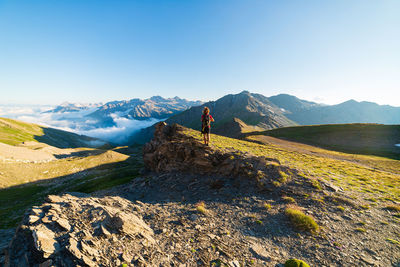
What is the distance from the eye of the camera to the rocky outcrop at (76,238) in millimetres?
8078

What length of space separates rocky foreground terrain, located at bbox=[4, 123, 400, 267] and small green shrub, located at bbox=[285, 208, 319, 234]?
7cm

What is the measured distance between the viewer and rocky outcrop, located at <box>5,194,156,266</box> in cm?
808

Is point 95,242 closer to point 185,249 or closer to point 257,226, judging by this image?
point 185,249

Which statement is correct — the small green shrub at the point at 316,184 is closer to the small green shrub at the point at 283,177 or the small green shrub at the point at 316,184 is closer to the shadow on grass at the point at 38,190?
the small green shrub at the point at 283,177

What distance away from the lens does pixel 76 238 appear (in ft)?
29.9

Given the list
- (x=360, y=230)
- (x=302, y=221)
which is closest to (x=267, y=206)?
(x=302, y=221)

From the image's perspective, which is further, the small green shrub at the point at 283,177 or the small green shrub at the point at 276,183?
the small green shrub at the point at 283,177

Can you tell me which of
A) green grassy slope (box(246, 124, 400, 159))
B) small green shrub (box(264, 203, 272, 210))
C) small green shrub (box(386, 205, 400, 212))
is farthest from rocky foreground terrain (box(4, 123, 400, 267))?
green grassy slope (box(246, 124, 400, 159))

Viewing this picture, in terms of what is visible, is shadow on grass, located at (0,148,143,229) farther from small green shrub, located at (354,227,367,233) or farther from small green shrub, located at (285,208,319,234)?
small green shrub, located at (354,227,367,233)

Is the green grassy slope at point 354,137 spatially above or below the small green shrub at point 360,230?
above

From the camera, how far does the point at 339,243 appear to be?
33.4 ft

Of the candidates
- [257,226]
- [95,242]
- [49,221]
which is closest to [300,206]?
[257,226]

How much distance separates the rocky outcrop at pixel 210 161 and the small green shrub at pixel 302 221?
501 cm

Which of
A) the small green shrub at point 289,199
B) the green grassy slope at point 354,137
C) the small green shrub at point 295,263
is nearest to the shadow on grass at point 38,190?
the small green shrub at point 289,199
